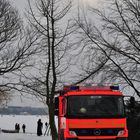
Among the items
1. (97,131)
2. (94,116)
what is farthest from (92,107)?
(97,131)

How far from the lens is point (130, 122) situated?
28828mm

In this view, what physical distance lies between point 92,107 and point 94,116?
0.34m

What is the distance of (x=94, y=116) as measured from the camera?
17.7 metres

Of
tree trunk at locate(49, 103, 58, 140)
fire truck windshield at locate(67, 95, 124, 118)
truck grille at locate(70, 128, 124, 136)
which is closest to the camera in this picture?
fire truck windshield at locate(67, 95, 124, 118)

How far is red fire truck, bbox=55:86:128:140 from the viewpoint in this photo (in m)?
17.8

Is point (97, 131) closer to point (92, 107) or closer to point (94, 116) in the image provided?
point (94, 116)

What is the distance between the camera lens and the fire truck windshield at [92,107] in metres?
17.8

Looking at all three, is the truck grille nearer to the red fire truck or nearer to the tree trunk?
the red fire truck

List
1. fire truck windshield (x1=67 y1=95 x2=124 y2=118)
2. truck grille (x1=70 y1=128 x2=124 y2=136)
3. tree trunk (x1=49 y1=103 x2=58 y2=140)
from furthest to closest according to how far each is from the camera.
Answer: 1. tree trunk (x1=49 y1=103 x2=58 y2=140)
2. truck grille (x1=70 y1=128 x2=124 y2=136)
3. fire truck windshield (x1=67 y1=95 x2=124 y2=118)

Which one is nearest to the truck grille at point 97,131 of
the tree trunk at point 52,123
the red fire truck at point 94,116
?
the red fire truck at point 94,116

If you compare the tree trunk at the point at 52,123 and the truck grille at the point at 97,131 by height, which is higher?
the tree trunk at the point at 52,123

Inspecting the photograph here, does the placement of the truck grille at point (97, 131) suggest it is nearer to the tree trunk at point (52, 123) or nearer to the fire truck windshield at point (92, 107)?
the fire truck windshield at point (92, 107)

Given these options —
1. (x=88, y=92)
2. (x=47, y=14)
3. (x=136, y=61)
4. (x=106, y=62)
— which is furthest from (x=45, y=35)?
(x=88, y=92)

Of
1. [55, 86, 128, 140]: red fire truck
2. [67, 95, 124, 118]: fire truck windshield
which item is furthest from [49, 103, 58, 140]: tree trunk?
[67, 95, 124, 118]: fire truck windshield
